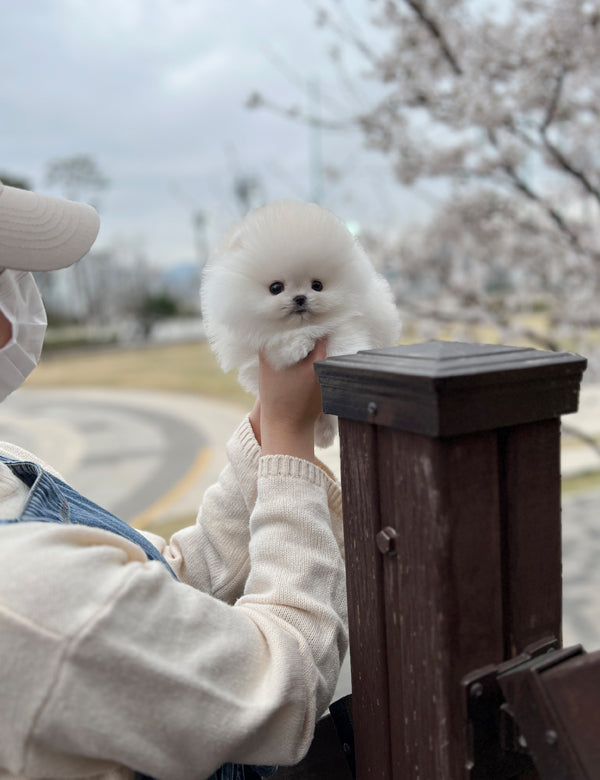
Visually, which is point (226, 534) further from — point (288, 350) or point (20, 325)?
point (20, 325)

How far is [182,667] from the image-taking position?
70 cm

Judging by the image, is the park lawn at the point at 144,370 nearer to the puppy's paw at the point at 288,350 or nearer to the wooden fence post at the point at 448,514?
the puppy's paw at the point at 288,350

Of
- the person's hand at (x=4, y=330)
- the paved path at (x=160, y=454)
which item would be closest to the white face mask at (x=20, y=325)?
the person's hand at (x=4, y=330)

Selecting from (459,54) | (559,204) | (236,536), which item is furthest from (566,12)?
(236,536)

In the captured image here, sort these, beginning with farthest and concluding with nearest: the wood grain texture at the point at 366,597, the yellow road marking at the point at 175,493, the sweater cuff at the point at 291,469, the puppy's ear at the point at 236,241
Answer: the yellow road marking at the point at 175,493 < the puppy's ear at the point at 236,241 < the sweater cuff at the point at 291,469 < the wood grain texture at the point at 366,597

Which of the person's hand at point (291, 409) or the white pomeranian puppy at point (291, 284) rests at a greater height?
the white pomeranian puppy at point (291, 284)

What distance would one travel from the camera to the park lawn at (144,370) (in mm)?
13884

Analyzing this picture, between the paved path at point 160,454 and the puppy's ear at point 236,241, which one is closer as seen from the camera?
the puppy's ear at point 236,241

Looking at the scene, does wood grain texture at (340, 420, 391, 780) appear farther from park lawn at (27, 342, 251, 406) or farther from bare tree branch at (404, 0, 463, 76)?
park lawn at (27, 342, 251, 406)

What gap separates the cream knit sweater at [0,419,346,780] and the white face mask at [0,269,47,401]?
0.51ft

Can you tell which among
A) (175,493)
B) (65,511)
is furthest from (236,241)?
(175,493)

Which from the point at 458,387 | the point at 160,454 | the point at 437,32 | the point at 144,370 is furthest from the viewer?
the point at 144,370

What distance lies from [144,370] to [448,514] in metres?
17.3

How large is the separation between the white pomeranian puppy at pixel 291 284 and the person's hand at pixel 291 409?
26 millimetres
